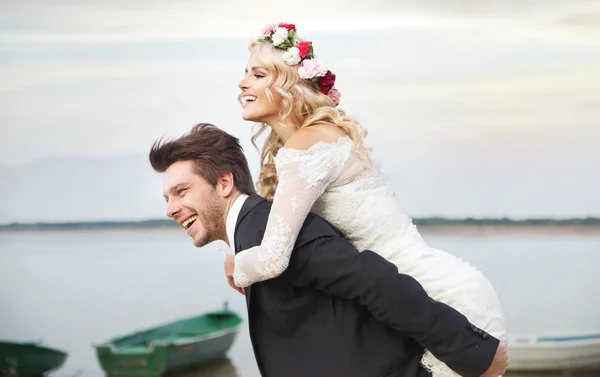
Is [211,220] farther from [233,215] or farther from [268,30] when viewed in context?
[268,30]

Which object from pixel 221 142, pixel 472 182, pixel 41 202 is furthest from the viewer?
pixel 41 202

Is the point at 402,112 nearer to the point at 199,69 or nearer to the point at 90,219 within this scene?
the point at 199,69

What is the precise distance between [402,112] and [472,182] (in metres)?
1.34

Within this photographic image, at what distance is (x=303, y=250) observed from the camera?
2115 millimetres

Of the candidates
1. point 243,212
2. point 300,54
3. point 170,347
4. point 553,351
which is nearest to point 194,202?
point 243,212

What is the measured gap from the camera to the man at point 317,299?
2.08 meters

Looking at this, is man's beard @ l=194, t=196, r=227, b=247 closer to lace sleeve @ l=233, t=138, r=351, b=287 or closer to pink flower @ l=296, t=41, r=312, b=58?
lace sleeve @ l=233, t=138, r=351, b=287

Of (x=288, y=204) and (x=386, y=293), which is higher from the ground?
(x=288, y=204)

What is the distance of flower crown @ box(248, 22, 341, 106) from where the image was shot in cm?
249

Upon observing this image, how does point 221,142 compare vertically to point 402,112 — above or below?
below

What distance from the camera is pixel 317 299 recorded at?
220 cm

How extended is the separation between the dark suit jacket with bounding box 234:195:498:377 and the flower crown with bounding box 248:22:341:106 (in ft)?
1.47

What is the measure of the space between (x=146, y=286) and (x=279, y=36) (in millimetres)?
9850

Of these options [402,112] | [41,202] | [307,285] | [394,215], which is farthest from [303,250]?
[41,202]
